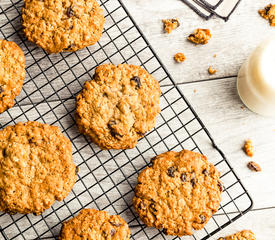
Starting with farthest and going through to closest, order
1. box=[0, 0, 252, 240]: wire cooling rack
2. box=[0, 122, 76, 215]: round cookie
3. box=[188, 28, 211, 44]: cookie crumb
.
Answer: box=[188, 28, 211, 44]: cookie crumb
box=[0, 0, 252, 240]: wire cooling rack
box=[0, 122, 76, 215]: round cookie

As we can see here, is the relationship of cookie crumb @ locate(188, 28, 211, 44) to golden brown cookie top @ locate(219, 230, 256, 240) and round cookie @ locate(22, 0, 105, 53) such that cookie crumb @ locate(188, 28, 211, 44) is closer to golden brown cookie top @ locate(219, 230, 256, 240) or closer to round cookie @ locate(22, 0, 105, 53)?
round cookie @ locate(22, 0, 105, 53)

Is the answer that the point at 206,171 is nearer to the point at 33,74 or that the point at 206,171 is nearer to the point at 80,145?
the point at 80,145

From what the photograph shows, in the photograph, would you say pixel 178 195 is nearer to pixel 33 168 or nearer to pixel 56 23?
pixel 33 168

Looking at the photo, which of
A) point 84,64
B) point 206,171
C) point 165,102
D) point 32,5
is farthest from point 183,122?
point 32,5

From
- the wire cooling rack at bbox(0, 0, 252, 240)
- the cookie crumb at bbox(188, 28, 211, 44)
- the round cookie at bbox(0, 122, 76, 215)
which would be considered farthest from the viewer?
the cookie crumb at bbox(188, 28, 211, 44)

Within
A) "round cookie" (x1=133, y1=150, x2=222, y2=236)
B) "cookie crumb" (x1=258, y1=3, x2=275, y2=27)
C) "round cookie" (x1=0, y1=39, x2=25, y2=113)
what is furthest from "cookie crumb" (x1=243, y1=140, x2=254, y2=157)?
"round cookie" (x1=0, y1=39, x2=25, y2=113)

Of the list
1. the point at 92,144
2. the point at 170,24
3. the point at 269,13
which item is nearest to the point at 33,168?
the point at 92,144
